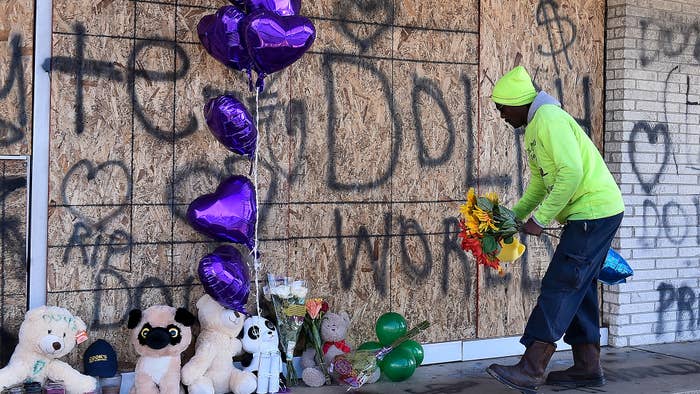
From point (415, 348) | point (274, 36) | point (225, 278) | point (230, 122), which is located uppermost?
point (274, 36)

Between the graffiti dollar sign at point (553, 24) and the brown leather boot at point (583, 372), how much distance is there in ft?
8.03

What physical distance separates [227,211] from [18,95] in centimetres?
141

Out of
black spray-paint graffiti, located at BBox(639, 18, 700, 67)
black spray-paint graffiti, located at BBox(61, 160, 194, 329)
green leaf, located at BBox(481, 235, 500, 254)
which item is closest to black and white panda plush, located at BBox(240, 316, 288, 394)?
black spray-paint graffiti, located at BBox(61, 160, 194, 329)

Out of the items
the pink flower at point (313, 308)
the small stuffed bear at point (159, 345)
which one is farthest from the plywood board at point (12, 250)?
the pink flower at point (313, 308)

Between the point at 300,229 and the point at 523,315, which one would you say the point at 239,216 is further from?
the point at 523,315

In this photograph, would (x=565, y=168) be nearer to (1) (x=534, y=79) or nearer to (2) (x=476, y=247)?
(2) (x=476, y=247)

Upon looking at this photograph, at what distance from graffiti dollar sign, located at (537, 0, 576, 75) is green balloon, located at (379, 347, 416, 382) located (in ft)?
9.01

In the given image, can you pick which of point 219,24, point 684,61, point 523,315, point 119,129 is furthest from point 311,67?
point 684,61

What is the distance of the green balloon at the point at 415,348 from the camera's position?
6168mm

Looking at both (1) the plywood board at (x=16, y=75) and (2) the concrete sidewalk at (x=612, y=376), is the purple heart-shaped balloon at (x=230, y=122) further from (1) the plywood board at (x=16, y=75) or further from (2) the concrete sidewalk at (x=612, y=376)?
(2) the concrete sidewalk at (x=612, y=376)

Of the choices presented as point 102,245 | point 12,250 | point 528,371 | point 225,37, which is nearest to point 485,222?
point 528,371

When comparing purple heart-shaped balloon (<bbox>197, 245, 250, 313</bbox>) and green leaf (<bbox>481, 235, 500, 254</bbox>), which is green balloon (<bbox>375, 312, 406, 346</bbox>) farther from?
purple heart-shaped balloon (<bbox>197, 245, 250, 313</bbox>)

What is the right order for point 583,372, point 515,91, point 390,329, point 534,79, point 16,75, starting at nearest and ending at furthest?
point 16,75 → point 515,91 → point 583,372 → point 390,329 → point 534,79

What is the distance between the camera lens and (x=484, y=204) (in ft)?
18.6
